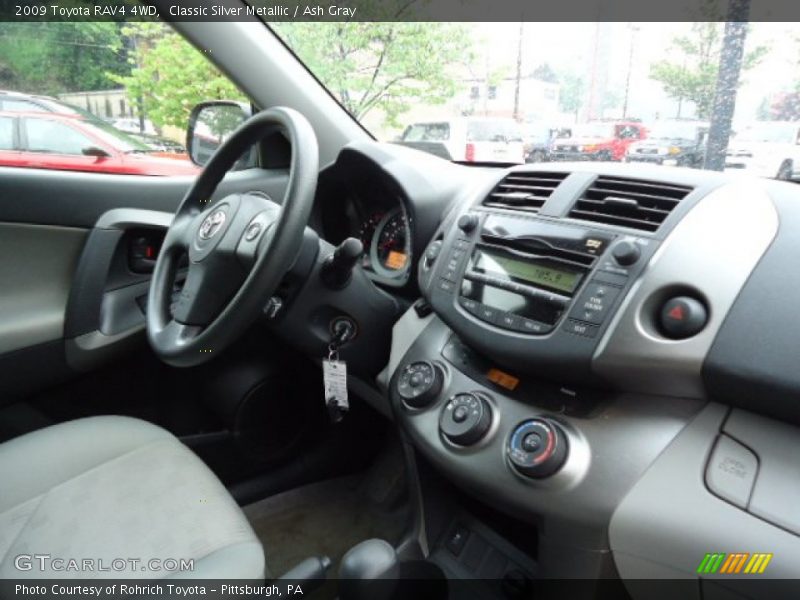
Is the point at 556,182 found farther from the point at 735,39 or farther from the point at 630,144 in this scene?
the point at 735,39

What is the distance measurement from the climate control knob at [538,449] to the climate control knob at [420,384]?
0.77ft

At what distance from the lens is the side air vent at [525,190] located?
1.21 meters

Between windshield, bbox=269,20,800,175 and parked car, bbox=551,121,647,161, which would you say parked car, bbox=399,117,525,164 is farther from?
parked car, bbox=551,121,647,161

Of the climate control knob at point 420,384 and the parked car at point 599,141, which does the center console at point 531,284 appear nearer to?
the climate control knob at point 420,384

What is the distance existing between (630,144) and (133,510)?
1297 millimetres

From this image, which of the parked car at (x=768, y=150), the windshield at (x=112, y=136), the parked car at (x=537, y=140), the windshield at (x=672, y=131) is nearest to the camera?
the parked car at (x=768, y=150)

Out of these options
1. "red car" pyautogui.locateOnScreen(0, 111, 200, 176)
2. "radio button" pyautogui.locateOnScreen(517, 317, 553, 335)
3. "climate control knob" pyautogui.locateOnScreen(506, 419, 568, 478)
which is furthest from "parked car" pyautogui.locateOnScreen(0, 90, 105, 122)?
"climate control knob" pyautogui.locateOnScreen(506, 419, 568, 478)

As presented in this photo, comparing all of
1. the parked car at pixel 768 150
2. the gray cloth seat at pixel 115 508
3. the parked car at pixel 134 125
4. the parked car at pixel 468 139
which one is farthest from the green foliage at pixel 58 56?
the parked car at pixel 768 150

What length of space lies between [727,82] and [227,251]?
42.9 inches

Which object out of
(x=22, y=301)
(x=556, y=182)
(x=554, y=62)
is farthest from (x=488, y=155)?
(x=22, y=301)

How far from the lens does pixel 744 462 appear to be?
0.83m

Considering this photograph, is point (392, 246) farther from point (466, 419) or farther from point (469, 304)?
point (466, 419)

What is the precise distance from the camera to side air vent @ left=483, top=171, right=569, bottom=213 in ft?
3.96

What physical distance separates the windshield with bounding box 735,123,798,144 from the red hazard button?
53 cm
